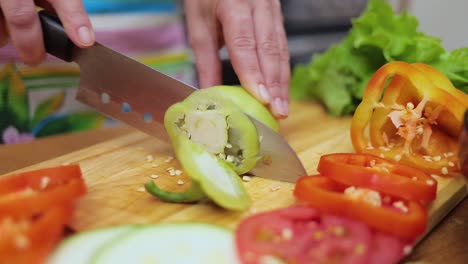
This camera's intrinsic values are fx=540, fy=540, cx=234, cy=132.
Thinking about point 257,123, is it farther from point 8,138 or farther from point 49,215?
point 8,138

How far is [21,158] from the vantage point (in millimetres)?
1620

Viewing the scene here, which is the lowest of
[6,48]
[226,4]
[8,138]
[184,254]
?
[8,138]

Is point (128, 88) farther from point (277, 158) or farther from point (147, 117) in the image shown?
point (277, 158)

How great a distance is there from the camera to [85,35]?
137 centimetres

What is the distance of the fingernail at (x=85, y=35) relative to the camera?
1363mm

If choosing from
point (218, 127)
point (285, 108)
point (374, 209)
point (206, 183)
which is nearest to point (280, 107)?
point (285, 108)

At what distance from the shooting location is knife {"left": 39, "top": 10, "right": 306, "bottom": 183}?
1.42 m

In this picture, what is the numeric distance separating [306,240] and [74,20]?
818mm

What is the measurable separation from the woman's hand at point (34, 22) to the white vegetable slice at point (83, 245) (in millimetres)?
563

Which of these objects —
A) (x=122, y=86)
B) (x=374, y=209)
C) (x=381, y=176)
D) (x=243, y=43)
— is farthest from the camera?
(x=243, y=43)

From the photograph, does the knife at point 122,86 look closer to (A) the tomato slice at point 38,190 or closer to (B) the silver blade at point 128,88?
(B) the silver blade at point 128,88

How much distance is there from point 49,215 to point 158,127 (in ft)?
1.87

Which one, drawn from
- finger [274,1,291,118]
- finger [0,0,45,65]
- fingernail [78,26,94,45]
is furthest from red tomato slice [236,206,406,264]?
finger [0,0,45,65]

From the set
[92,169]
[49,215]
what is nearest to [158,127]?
[92,169]
